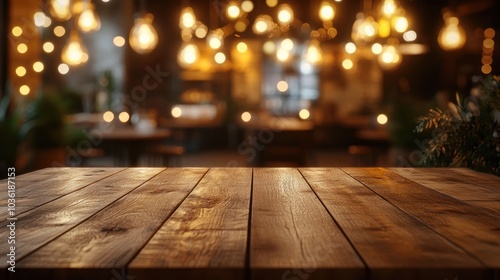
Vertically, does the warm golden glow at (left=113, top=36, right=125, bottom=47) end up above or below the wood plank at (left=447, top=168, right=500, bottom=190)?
above

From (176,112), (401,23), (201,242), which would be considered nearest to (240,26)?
(176,112)

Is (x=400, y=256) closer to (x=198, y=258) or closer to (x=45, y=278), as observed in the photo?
(x=198, y=258)

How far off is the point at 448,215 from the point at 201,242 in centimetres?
67

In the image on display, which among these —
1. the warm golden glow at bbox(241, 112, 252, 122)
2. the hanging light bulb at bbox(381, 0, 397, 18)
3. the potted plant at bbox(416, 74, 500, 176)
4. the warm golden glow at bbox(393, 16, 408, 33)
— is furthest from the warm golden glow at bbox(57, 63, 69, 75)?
the potted plant at bbox(416, 74, 500, 176)

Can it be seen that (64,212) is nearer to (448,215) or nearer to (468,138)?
(448,215)

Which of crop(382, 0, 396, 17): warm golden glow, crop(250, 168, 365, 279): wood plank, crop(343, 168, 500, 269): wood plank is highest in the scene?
crop(382, 0, 396, 17): warm golden glow

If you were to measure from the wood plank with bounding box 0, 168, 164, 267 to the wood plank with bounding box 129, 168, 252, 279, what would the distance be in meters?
0.23

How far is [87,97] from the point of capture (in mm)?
11828

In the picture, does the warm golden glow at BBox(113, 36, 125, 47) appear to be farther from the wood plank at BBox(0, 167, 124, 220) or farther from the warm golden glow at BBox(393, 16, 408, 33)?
the wood plank at BBox(0, 167, 124, 220)

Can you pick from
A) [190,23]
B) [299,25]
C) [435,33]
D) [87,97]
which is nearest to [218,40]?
[190,23]

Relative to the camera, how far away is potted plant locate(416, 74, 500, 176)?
3.09 metres

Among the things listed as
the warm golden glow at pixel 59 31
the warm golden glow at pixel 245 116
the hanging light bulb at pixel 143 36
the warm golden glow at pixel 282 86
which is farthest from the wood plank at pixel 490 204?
the warm golden glow at pixel 282 86

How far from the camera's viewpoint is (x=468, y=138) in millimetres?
3119

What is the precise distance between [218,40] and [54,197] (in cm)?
712
